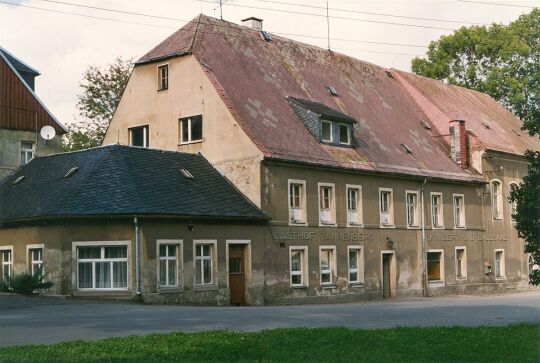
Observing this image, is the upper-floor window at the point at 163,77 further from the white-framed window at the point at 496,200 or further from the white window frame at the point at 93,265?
the white-framed window at the point at 496,200

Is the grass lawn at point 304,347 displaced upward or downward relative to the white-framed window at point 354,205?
downward

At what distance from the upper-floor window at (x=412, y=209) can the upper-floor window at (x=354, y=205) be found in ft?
13.1

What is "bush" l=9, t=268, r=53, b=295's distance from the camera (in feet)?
89.0

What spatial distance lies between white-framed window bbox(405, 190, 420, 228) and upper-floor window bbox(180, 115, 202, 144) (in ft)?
36.0

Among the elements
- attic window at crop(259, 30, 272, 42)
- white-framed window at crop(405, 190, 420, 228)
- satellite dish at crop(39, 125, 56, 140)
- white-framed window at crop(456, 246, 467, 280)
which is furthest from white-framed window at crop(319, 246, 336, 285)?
satellite dish at crop(39, 125, 56, 140)

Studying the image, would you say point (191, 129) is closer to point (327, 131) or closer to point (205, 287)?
point (327, 131)

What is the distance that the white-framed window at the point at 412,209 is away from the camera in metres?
38.6

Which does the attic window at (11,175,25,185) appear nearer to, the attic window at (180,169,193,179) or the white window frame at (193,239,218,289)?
the attic window at (180,169,193,179)

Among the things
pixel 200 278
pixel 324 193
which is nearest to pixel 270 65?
pixel 324 193

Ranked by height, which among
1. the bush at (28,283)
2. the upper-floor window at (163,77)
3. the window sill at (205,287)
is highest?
the upper-floor window at (163,77)

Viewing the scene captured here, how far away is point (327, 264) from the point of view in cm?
3384

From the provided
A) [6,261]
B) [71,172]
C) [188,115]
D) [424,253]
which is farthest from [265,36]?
[6,261]

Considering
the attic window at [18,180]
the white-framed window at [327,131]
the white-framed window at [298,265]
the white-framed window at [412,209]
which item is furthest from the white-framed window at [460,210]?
the attic window at [18,180]

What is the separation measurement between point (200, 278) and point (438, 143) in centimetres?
1942
